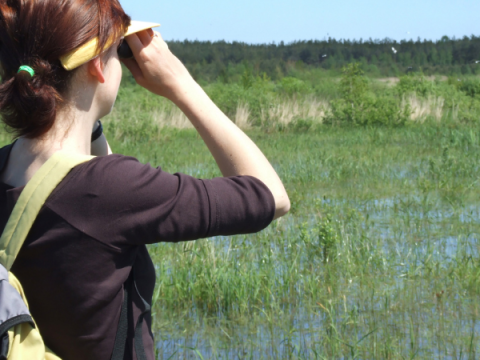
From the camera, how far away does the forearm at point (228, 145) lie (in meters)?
1.28

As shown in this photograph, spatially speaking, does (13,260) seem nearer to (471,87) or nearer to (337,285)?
(337,285)

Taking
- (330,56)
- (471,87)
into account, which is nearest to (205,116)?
(471,87)

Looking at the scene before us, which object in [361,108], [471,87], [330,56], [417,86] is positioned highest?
[330,56]

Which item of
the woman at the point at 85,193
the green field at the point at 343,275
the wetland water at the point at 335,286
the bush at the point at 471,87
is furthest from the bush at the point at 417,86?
the woman at the point at 85,193

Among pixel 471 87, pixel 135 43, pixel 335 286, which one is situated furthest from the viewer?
pixel 471 87

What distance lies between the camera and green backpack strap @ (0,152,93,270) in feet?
3.62

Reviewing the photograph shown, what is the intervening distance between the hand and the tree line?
48.9m

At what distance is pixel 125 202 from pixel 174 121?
664 inches

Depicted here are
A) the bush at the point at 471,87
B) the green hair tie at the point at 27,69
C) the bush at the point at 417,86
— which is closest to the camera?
the green hair tie at the point at 27,69

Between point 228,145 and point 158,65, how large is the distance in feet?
0.82

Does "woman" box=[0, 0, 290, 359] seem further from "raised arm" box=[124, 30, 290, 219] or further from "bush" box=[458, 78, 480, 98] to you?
"bush" box=[458, 78, 480, 98]

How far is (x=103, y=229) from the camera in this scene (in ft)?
3.73

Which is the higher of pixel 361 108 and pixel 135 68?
pixel 135 68

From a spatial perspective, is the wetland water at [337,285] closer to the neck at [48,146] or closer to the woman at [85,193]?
the woman at [85,193]
